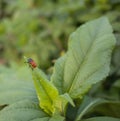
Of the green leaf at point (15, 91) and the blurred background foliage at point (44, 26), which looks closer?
the green leaf at point (15, 91)

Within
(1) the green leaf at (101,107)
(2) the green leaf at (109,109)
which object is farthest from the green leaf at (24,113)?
(2) the green leaf at (109,109)

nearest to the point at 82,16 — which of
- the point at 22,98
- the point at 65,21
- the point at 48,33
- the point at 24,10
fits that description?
the point at 65,21

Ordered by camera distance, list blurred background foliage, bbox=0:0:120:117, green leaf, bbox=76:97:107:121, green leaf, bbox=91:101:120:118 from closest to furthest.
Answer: green leaf, bbox=76:97:107:121
green leaf, bbox=91:101:120:118
blurred background foliage, bbox=0:0:120:117

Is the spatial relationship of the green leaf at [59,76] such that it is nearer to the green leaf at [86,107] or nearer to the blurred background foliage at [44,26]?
the green leaf at [86,107]

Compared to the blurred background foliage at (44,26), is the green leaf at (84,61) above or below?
below

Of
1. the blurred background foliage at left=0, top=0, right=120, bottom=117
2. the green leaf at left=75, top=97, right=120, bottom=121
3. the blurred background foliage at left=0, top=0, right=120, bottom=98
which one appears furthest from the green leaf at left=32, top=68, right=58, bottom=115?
the blurred background foliage at left=0, top=0, right=120, bottom=98

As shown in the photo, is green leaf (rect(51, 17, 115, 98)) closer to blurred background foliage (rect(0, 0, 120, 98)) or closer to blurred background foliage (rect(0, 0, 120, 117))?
blurred background foliage (rect(0, 0, 120, 117))

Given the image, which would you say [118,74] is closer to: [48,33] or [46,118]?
[46,118]
